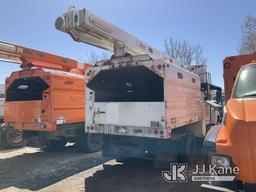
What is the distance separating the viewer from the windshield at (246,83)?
3809 mm

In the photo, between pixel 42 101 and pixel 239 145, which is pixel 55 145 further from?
pixel 239 145

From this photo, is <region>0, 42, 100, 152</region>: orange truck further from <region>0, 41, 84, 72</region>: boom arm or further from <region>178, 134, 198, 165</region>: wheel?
<region>178, 134, 198, 165</region>: wheel

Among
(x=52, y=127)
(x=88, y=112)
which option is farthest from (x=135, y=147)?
(x=52, y=127)

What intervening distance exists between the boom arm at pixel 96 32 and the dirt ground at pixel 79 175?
2.94m

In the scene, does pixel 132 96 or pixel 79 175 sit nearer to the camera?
pixel 79 175

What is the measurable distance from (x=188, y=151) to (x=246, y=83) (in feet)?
10.9

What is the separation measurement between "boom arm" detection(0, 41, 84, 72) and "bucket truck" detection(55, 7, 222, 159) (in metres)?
3.07

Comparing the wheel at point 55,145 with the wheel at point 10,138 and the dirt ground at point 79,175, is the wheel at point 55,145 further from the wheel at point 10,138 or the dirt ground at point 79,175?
the wheel at point 10,138

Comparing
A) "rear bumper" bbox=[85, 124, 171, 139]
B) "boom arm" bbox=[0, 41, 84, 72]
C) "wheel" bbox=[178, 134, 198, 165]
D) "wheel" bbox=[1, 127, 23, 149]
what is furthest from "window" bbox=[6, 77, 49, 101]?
"wheel" bbox=[178, 134, 198, 165]

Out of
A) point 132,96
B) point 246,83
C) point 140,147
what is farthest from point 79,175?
point 246,83

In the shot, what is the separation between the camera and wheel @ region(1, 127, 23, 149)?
416 inches

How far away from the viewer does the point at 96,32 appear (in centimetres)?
558

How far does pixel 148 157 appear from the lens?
6.10 m

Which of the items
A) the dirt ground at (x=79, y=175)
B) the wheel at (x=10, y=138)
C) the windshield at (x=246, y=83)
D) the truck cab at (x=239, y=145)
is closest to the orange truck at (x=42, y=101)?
the dirt ground at (x=79, y=175)
